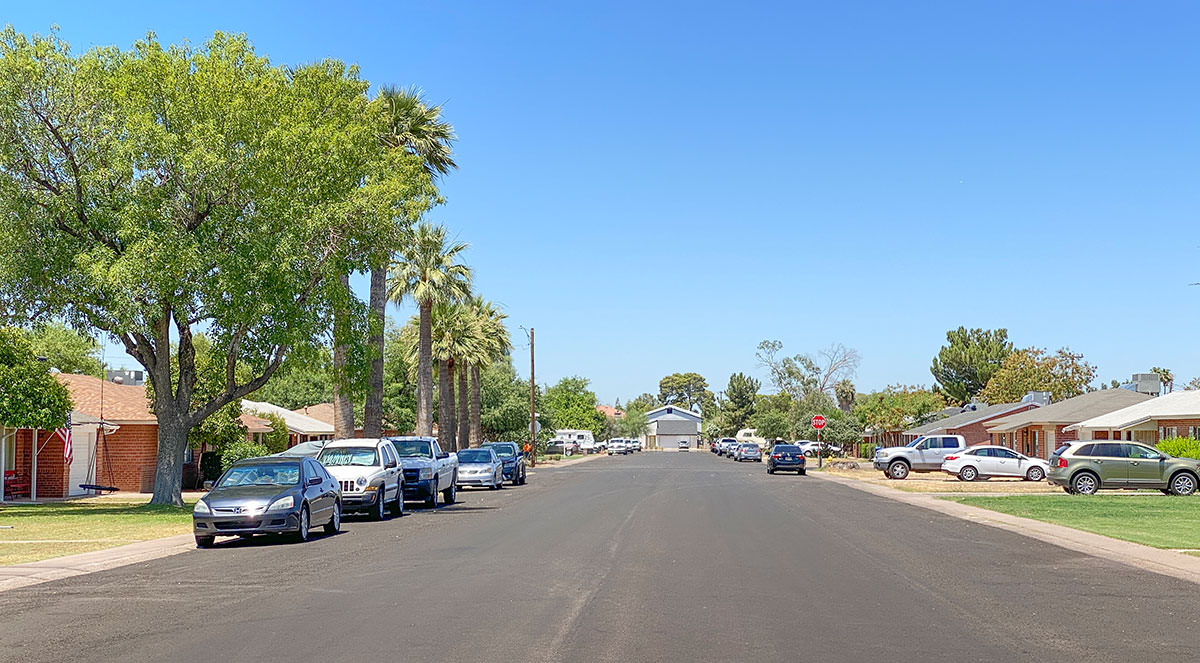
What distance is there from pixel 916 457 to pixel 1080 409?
1186 centimetres

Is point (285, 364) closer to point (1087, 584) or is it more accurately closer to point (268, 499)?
point (268, 499)

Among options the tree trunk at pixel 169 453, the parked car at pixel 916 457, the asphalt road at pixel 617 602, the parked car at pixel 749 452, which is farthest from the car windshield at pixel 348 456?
the parked car at pixel 749 452

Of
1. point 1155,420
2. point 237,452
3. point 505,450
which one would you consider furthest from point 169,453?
point 1155,420

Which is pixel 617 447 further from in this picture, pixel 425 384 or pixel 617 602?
pixel 617 602

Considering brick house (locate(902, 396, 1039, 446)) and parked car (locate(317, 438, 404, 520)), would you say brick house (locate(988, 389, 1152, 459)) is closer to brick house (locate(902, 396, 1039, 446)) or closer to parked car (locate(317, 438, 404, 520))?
brick house (locate(902, 396, 1039, 446))

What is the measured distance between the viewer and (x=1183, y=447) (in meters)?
41.6

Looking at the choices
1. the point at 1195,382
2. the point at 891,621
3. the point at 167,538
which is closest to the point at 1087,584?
the point at 891,621

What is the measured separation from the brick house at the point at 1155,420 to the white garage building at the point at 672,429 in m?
129

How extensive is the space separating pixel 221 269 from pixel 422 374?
21708mm

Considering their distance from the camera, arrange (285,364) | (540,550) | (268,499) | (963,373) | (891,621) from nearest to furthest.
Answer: (891,621) < (540,550) < (268,499) < (285,364) < (963,373)

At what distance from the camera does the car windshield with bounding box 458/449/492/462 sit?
42.1m

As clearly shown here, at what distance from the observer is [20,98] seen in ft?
88.8

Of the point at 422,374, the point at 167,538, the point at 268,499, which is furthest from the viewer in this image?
the point at 422,374

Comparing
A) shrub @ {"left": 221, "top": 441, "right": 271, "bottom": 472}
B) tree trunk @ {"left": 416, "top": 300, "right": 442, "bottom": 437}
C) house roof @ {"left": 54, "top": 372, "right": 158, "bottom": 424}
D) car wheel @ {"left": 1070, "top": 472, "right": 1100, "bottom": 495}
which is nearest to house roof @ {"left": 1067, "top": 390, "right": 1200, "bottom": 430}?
car wheel @ {"left": 1070, "top": 472, "right": 1100, "bottom": 495}
